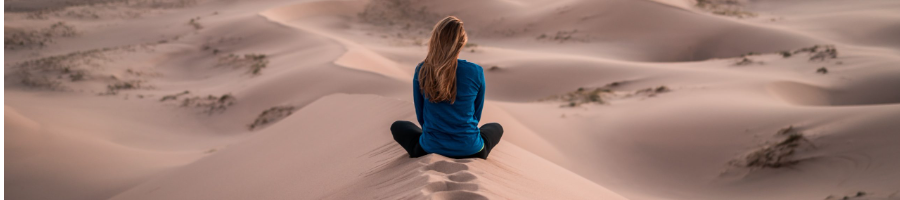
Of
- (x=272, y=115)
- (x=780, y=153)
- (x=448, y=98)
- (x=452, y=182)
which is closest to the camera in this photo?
(x=452, y=182)

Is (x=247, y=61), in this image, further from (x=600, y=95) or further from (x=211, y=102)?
(x=600, y=95)

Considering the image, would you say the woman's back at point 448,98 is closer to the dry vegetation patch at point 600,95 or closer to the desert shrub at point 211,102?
the dry vegetation patch at point 600,95

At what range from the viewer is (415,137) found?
3.43 metres

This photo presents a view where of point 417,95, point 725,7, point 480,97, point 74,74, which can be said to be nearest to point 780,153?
point 480,97

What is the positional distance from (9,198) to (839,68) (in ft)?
38.8

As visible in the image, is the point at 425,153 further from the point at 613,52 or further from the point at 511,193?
the point at 613,52

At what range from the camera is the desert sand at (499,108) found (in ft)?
14.7

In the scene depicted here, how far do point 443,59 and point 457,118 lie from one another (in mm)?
396

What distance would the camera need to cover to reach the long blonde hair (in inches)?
112

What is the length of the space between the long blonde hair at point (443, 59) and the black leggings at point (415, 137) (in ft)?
1.51

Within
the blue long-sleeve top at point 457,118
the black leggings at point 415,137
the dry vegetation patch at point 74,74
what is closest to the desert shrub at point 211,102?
the dry vegetation patch at point 74,74

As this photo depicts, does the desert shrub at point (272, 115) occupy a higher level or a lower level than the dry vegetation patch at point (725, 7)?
lower

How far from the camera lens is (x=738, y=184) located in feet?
17.4

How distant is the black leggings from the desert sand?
0.10m
